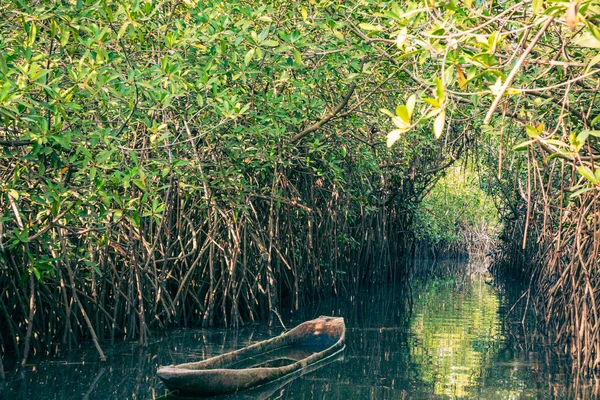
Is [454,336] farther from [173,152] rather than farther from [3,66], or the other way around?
[3,66]

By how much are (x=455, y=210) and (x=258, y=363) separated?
1646 centimetres

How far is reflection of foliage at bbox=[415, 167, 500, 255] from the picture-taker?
70.7 feet

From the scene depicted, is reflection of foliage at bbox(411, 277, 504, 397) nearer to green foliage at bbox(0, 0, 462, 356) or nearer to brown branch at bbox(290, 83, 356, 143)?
green foliage at bbox(0, 0, 462, 356)

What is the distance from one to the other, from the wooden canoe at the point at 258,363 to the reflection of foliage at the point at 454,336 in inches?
35.4

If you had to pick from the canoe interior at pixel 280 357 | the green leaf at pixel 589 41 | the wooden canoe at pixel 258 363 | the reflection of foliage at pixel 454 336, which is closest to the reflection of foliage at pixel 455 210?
the reflection of foliage at pixel 454 336

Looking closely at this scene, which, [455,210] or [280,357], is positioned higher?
[455,210]

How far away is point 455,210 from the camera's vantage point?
891 inches

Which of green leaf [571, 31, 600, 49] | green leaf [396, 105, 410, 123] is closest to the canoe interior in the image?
green leaf [396, 105, 410, 123]

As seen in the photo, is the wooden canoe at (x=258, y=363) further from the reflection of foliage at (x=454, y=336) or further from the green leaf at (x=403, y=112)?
the green leaf at (x=403, y=112)

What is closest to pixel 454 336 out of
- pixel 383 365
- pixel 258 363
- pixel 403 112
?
pixel 383 365

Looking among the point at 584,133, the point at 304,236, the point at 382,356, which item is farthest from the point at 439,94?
the point at 304,236

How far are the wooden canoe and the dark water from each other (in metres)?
0.14

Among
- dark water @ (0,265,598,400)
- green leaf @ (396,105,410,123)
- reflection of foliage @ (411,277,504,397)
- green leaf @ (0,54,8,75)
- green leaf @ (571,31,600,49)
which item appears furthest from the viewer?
reflection of foliage @ (411,277,504,397)

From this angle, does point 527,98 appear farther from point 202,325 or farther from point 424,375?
point 202,325
